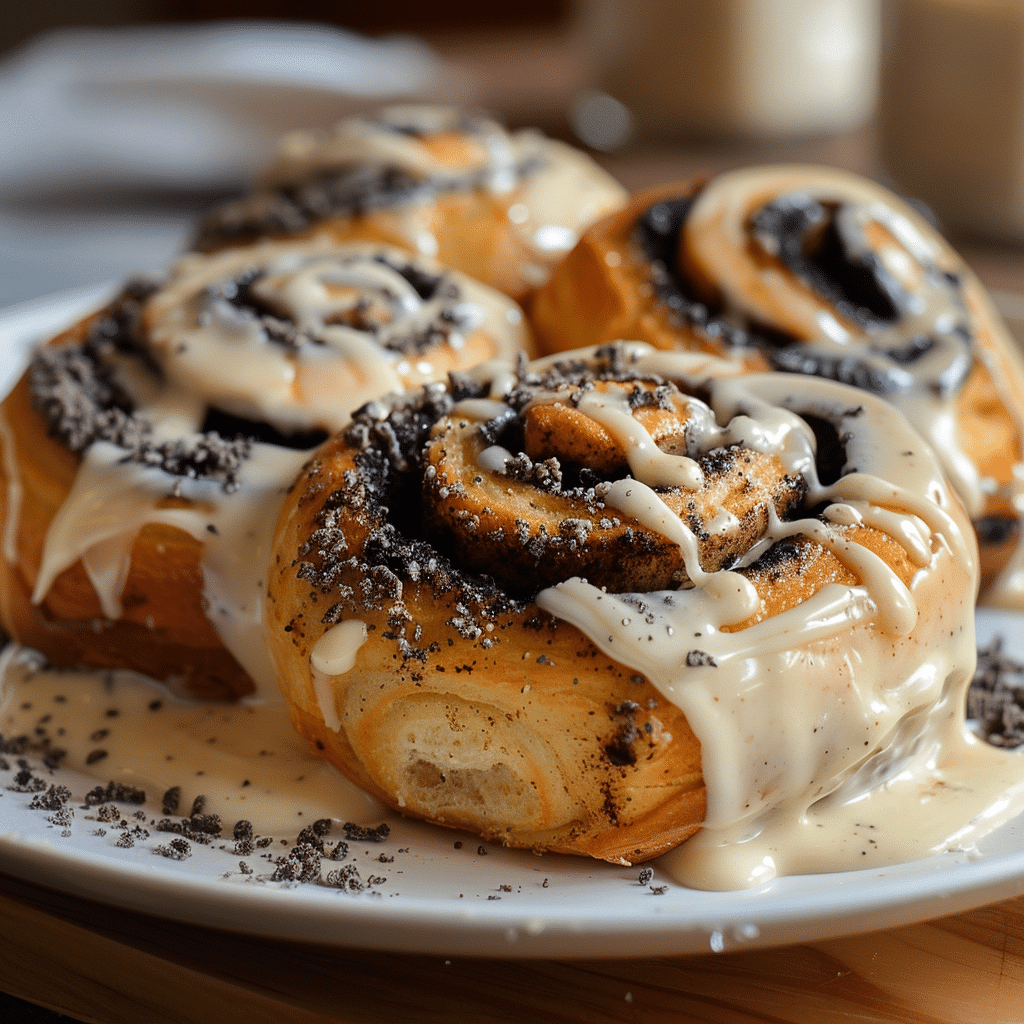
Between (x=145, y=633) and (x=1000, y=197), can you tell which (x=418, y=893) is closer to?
(x=145, y=633)

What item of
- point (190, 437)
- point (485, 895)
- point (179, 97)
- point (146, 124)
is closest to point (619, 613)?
point (485, 895)

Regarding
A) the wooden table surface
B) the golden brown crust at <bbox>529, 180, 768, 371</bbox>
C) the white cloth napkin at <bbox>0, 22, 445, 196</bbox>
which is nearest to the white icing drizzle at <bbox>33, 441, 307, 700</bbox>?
the wooden table surface

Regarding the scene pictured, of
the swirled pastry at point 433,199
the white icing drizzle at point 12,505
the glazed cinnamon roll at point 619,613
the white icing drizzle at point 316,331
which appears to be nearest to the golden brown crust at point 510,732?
the glazed cinnamon roll at point 619,613

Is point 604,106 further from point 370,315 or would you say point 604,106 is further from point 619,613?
point 619,613

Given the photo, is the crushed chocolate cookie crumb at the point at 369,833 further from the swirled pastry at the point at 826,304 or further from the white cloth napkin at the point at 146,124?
the white cloth napkin at the point at 146,124

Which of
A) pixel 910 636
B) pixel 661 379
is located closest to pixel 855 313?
pixel 661 379

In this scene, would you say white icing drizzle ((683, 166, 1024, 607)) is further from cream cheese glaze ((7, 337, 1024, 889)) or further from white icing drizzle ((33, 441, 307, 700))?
white icing drizzle ((33, 441, 307, 700))
